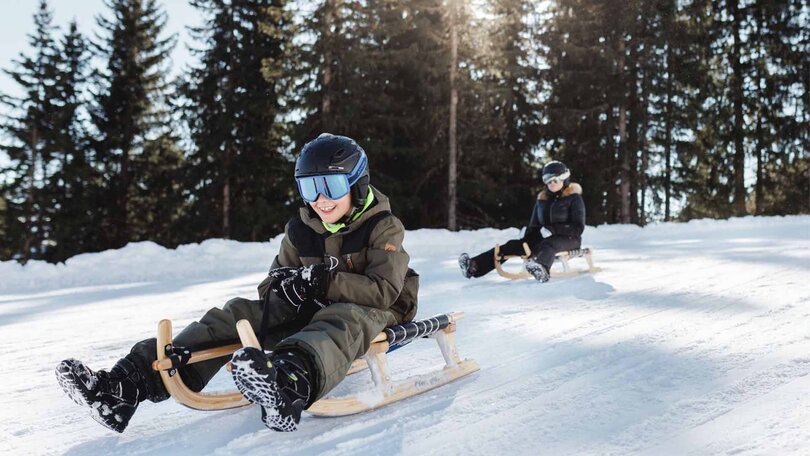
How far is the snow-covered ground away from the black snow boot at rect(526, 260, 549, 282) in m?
0.21

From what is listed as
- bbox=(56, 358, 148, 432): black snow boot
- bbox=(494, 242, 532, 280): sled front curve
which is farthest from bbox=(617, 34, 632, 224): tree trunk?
A: bbox=(56, 358, 148, 432): black snow boot

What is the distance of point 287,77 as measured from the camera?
17.7 m

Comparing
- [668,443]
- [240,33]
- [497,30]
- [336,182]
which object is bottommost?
[668,443]

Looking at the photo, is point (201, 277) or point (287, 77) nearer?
point (201, 277)

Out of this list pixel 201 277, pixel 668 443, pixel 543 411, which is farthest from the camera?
pixel 201 277

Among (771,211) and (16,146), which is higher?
(16,146)

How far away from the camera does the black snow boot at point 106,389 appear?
2.23 meters

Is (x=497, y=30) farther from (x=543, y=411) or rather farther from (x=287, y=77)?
(x=543, y=411)

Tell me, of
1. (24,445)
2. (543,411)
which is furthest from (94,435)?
(543,411)

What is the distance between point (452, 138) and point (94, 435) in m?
16.1

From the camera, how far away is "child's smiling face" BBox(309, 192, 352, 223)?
2.90 meters

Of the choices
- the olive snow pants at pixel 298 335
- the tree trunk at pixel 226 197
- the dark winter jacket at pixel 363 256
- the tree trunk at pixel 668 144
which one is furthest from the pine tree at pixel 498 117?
the olive snow pants at pixel 298 335

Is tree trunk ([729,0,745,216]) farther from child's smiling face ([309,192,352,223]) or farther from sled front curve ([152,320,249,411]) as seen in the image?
sled front curve ([152,320,249,411])

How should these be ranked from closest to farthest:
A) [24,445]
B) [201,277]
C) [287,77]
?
[24,445], [201,277], [287,77]
